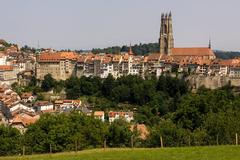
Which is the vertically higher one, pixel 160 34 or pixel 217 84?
pixel 160 34

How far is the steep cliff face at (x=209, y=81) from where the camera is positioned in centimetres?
7425

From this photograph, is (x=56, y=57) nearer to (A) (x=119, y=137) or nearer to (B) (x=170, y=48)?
(B) (x=170, y=48)

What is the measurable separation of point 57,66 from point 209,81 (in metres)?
29.4

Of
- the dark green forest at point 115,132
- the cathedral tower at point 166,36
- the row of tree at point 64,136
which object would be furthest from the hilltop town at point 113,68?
the row of tree at point 64,136

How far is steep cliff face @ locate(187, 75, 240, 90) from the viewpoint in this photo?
244 feet

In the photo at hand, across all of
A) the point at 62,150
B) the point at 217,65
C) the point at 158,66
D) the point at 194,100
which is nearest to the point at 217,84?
the point at 217,65

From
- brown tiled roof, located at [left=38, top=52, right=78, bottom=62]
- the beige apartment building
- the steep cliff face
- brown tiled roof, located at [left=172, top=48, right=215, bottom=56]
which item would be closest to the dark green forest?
the steep cliff face

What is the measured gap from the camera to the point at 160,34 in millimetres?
97938

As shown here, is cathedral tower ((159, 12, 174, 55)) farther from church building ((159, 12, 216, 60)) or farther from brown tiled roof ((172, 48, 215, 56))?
brown tiled roof ((172, 48, 215, 56))

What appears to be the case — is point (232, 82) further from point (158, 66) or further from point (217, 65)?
point (158, 66)

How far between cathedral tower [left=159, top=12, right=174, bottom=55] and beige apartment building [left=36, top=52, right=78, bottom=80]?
631 inches

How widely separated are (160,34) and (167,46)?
8.27ft

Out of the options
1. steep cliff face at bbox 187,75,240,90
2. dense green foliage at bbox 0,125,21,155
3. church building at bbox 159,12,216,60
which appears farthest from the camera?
church building at bbox 159,12,216,60

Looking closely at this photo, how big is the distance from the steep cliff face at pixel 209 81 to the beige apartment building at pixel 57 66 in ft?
81.0
